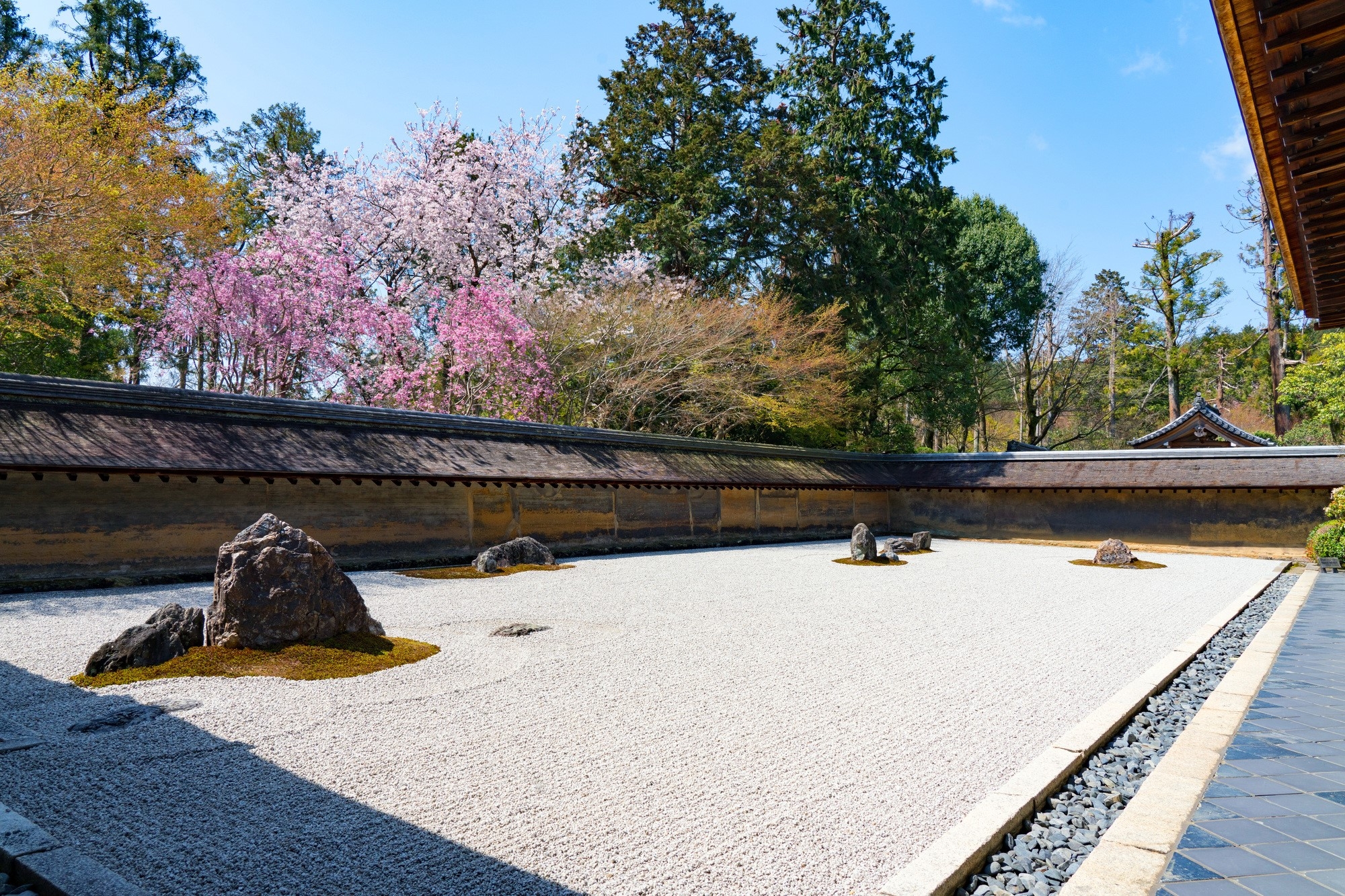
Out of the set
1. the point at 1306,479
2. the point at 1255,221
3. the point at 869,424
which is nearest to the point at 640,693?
the point at 1306,479

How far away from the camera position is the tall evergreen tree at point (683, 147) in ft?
73.7

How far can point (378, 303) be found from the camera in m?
19.2

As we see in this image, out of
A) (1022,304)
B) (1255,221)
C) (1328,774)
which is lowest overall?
(1328,774)

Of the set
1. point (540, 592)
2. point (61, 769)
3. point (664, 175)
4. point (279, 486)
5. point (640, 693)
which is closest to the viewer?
point (61, 769)

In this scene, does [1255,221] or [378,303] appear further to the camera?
[1255,221]

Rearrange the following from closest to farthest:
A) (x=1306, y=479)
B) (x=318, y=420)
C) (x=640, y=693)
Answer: (x=640, y=693)
(x=318, y=420)
(x=1306, y=479)

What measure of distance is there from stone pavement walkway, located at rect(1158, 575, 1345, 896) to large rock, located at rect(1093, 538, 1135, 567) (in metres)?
9.53

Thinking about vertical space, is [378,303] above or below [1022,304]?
below

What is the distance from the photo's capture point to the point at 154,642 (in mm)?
5262

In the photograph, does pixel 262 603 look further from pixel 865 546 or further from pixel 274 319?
pixel 274 319

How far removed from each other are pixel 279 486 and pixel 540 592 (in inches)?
170

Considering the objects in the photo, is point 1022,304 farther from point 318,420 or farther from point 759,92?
point 318,420

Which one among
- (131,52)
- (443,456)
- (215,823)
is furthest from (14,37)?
(215,823)

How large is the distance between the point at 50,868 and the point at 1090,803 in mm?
4141
